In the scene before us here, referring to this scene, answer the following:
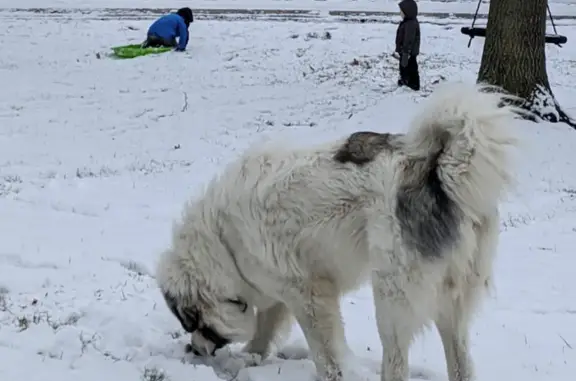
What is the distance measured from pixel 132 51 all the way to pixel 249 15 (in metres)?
8.60

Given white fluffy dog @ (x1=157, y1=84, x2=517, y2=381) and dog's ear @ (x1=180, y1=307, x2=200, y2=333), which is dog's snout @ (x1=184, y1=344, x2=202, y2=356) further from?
dog's ear @ (x1=180, y1=307, x2=200, y2=333)

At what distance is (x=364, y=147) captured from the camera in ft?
15.2

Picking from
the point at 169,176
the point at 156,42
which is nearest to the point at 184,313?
the point at 169,176

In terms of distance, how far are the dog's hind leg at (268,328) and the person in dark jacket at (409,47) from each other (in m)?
10.3

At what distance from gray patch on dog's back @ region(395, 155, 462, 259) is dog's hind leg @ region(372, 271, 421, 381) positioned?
25 centimetres

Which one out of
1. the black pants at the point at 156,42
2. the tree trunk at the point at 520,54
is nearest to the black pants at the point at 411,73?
the tree trunk at the point at 520,54

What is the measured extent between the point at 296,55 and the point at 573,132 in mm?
7973

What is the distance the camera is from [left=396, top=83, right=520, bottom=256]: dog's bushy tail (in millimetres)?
4246

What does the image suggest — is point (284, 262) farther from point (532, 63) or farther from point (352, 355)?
point (532, 63)

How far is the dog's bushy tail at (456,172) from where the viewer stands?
4246 mm

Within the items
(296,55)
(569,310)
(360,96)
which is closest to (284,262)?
(569,310)

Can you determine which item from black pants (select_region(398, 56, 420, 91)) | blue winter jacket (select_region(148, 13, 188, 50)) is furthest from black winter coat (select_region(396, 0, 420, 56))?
blue winter jacket (select_region(148, 13, 188, 50))

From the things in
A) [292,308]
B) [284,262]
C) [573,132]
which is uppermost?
[284,262]

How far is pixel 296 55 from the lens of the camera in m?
19.1
